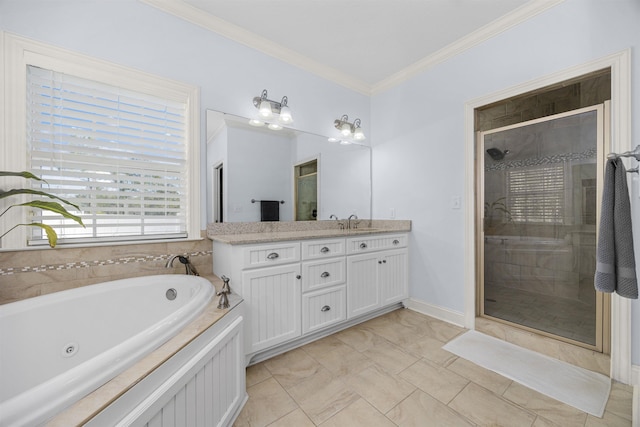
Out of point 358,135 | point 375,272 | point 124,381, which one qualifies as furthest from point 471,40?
point 124,381

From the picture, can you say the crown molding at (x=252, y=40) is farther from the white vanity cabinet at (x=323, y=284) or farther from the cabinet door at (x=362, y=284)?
the cabinet door at (x=362, y=284)

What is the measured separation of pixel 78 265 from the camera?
1.62 meters

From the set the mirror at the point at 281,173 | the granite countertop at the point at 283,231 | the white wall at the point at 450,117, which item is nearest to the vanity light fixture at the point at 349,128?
the mirror at the point at 281,173

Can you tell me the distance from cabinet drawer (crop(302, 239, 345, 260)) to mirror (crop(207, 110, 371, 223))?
0.60 metres

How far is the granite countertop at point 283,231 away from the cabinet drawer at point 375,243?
56 mm

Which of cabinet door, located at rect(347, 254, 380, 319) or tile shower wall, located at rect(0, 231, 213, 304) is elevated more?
tile shower wall, located at rect(0, 231, 213, 304)

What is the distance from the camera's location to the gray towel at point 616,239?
49.9 inches

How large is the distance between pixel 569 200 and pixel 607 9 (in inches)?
48.5

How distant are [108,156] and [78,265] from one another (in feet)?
2.38

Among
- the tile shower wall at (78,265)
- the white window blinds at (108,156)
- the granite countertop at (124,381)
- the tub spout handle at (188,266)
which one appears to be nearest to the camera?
the granite countertop at (124,381)

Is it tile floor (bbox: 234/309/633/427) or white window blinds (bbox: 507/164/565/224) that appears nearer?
tile floor (bbox: 234/309/633/427)

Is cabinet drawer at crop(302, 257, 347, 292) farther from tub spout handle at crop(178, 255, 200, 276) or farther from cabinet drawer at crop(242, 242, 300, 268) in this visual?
tub spout handle at crop(178, 255, 200, 276)

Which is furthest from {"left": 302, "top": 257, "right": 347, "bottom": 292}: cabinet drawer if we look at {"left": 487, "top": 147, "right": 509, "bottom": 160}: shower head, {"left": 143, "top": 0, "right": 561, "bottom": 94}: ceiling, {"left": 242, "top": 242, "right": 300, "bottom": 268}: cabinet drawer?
{"left": 143, "top": 0, "right": 561, "bottom": 94}: ceiling

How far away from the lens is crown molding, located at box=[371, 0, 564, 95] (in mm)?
1900
